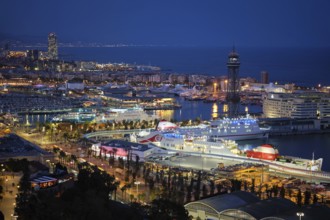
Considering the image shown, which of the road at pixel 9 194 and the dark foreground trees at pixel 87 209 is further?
the road at pixel 9 194

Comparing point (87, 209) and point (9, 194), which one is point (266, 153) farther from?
point (87, 209)

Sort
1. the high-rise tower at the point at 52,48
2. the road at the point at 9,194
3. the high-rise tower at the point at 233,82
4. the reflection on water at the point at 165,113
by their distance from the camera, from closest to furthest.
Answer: the road at the point at 9,194, the reflection on water at the point at 165,113, the high-rise tower at the point at 233,82, the high-rise tower at the point at 52,48

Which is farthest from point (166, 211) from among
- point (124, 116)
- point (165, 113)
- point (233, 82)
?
point (233, 82)

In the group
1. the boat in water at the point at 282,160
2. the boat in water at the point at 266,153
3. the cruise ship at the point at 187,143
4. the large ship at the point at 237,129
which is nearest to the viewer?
the boat in water at the point at 282,160

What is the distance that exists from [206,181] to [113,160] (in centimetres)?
211

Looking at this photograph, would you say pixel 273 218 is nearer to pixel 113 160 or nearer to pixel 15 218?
pixel 15 218

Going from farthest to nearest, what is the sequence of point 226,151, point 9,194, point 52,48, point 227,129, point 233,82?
point 52,48
point 233,82
point 227,129
point 226,151
point 9,194

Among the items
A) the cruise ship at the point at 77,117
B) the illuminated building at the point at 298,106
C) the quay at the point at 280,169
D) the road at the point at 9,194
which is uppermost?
the illuminated building at the point at 298,106

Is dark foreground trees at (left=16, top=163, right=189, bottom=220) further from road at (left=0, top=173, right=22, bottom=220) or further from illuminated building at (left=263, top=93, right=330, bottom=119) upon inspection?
illuminated building at (left=263, top=93, right=330, bottom=119)

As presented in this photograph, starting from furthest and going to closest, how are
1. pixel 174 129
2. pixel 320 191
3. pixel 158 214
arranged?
pixel 174 129, pixel 320 191, pixel 158 214

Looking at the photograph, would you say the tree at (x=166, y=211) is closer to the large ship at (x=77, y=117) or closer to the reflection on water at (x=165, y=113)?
the large ship at (x=77, y=117)

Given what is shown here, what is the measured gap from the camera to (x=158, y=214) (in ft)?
18.0

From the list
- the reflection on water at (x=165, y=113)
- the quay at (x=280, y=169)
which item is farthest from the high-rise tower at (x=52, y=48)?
the quay at (x=280, y=169)

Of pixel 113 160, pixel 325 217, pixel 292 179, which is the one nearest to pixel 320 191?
pixel 292 179
